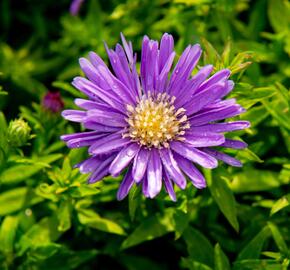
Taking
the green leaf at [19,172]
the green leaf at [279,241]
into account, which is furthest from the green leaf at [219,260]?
the green leaf at [19,172]

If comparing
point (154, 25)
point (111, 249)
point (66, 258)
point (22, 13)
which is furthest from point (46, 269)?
point (22, 13)

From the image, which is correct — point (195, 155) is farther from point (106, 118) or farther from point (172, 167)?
point (106, 118)

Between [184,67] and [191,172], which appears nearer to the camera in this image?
[191,172]

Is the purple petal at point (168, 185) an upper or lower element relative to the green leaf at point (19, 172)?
lower

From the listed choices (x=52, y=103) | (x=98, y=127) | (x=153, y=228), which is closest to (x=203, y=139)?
(x=98, y=127)

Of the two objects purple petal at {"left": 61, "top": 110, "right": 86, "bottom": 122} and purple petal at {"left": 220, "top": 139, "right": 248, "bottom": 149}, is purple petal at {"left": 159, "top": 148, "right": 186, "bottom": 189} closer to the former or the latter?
purple petal at {"left": 220, "top": 139, "right": 248, "bottom": 149}

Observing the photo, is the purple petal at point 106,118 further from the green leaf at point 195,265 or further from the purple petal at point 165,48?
the green leaf at point 195,265

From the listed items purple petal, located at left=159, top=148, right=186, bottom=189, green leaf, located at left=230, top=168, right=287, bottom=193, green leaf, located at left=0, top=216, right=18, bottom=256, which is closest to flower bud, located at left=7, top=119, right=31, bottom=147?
green leaf, located at left=0, top=216, right=18, bottom=256
